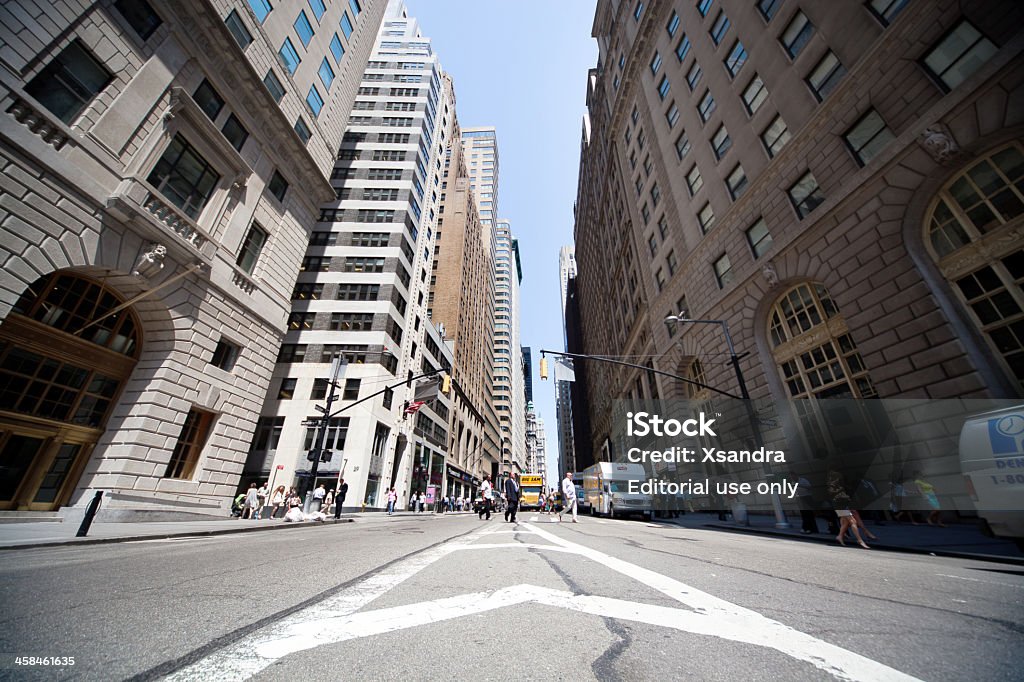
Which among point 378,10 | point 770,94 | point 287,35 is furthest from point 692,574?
point 378,10

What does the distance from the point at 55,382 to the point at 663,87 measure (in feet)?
122

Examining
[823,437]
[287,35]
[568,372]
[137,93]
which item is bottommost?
[823,437]

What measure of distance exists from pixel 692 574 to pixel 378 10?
127 feet

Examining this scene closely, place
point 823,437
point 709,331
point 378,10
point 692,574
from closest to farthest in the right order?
point 692,574
point 823,437
point 709,331
point 378,10

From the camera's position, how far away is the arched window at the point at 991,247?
10.5m

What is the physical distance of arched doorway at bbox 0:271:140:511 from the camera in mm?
11031

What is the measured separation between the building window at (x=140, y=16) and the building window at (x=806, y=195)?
2587 centimetres

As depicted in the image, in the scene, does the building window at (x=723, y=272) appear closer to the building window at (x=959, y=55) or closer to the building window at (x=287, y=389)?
the building window at (x=959, y=55)

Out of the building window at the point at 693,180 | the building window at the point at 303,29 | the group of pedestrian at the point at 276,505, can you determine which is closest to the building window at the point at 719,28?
the building window at the point at 693,180

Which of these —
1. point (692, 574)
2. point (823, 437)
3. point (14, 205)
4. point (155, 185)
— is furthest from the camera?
point (823, 437)

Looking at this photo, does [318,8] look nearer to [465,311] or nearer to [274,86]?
[274,86]

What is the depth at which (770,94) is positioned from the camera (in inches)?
741

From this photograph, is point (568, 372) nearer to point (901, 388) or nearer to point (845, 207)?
point (901, 388)

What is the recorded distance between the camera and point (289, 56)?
1956 centimetres
